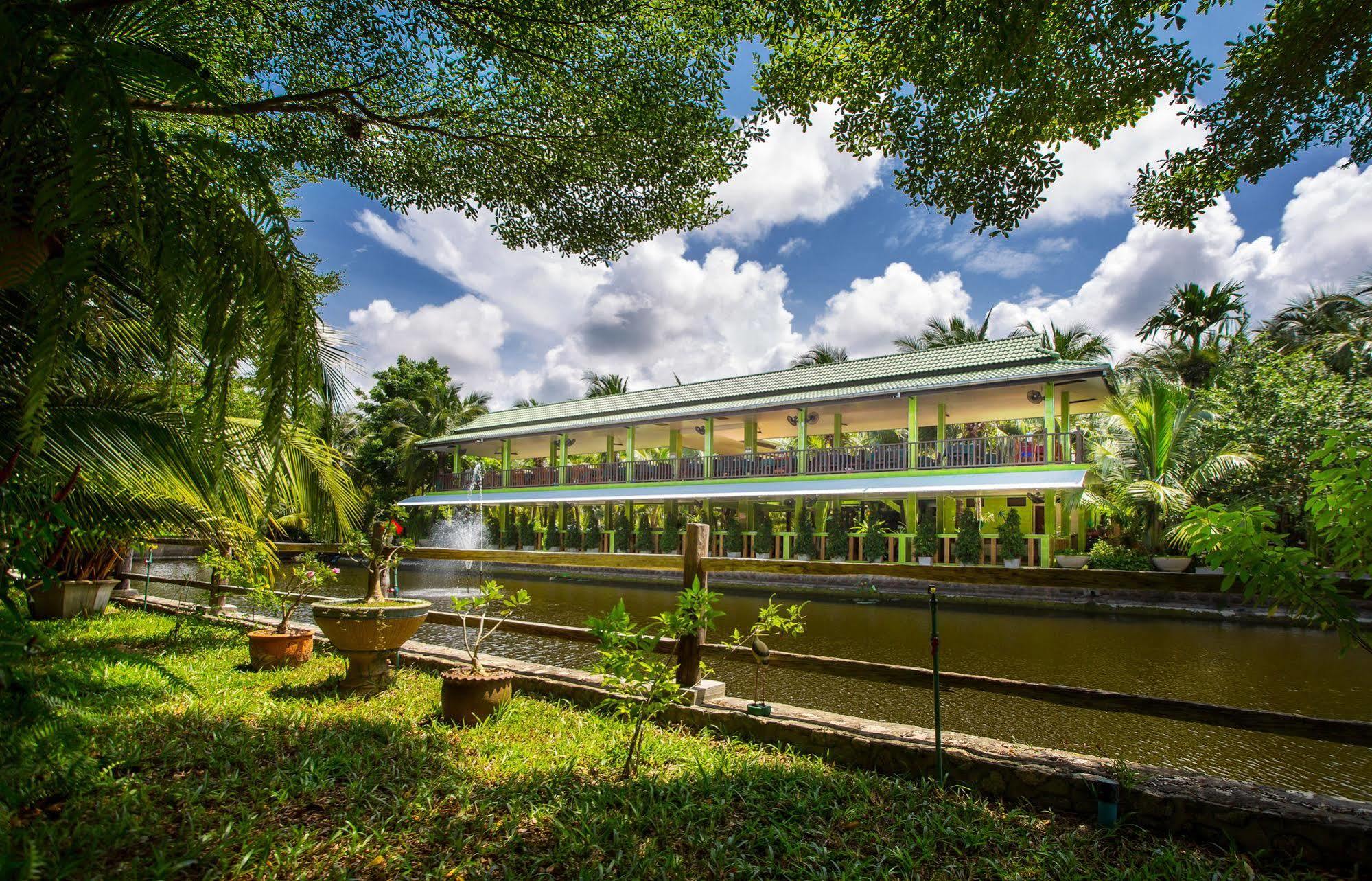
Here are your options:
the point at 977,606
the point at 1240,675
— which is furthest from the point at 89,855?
the point at 977,606

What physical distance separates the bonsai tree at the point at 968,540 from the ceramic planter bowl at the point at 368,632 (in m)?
12.6

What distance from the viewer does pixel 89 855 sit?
2076 millimetres

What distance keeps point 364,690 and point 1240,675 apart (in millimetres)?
8360

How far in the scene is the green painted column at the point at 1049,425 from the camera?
1412 centimetres

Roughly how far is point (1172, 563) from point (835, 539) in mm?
6578

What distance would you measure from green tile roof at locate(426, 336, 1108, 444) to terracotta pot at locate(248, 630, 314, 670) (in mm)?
13147

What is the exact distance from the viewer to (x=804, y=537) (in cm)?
1716

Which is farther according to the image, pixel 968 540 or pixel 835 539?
pixel 835 539

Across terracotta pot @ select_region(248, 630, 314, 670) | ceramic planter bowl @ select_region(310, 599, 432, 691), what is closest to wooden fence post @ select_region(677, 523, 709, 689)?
ceramic planter bowl @ select_region(310, 599, 432, 691)

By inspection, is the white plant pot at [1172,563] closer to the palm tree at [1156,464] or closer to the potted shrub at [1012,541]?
the palm tree at [1156,464]

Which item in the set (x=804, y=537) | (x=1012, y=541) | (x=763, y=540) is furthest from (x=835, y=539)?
(x=1012, y=541)

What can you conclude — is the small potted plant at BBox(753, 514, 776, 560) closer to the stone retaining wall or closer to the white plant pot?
the white plant pot

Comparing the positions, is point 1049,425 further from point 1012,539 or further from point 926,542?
point 926,542

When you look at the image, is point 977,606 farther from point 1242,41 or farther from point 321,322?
point 321,322
